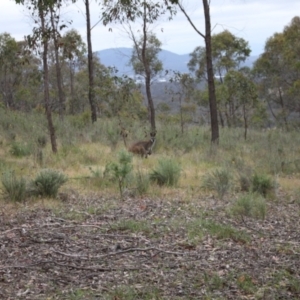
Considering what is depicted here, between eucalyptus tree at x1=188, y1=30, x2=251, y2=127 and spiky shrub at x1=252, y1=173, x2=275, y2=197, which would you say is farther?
eucalyptus tree at x1=188, y1=30, x2=251, y2=127

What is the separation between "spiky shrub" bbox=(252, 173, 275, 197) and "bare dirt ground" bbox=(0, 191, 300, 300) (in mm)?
1511

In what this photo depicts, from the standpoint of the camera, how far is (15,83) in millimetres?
32750

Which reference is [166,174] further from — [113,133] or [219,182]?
[113,133]

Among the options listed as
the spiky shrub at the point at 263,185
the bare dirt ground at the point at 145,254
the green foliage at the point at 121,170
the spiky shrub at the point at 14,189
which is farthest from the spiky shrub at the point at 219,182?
the spiky shrub at the point at 14,189

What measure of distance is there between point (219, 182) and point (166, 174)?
1133mm

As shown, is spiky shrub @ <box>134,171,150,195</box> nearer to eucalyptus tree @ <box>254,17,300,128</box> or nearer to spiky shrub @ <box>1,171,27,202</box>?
spiky shrub @ <box>1,171,27,202</box>

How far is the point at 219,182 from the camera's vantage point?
9.34 meters

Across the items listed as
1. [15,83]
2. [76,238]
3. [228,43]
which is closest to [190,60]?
[228,43]

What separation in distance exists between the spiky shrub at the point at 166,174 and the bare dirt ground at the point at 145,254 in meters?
2.20

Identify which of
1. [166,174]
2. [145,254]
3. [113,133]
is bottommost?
[145,254]

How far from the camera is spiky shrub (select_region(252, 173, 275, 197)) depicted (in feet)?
30.6

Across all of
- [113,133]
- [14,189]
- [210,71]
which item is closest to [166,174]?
[14,189]

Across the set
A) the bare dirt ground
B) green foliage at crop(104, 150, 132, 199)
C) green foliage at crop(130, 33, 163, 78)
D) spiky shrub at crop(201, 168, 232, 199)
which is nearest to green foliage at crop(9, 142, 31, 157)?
green foliage at crop(104, 150, 132, 199)

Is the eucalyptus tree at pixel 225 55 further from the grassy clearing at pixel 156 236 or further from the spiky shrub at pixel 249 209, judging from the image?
the spiky shrub at pixel 249 209
